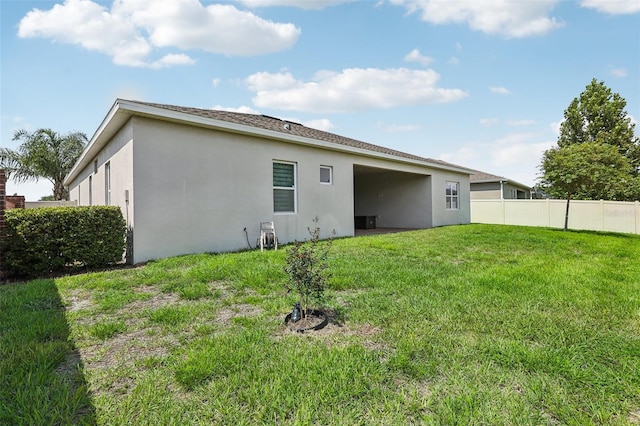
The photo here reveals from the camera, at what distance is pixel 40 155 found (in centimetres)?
1881

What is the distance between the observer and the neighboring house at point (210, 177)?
6.67 metres

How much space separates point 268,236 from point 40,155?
62.6 ft

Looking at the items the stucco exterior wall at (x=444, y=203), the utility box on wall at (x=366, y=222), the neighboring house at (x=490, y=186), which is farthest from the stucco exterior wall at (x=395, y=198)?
the neighboring house at (x=490, y=186)

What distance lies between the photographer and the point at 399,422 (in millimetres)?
1758

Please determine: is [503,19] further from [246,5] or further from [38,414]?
→ [38,414]

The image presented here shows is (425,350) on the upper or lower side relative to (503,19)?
lower

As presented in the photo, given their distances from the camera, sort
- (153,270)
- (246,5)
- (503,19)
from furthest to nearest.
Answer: (503,19), (246,5), (153,270)

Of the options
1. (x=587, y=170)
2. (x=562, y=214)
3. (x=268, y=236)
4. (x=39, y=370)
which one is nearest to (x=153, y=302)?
(x=39, y=370)

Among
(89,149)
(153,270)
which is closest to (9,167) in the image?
(89,149)

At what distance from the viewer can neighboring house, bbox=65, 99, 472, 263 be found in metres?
6.67

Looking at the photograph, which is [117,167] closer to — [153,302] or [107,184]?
[107,184]

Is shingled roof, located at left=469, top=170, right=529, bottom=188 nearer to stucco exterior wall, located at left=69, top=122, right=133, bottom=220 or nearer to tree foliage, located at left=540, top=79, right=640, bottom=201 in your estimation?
tree foliage, located at left=540, top=79, right=640, bottom=201

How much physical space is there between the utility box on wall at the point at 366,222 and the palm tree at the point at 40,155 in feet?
59.5

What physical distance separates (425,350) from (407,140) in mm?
15976
